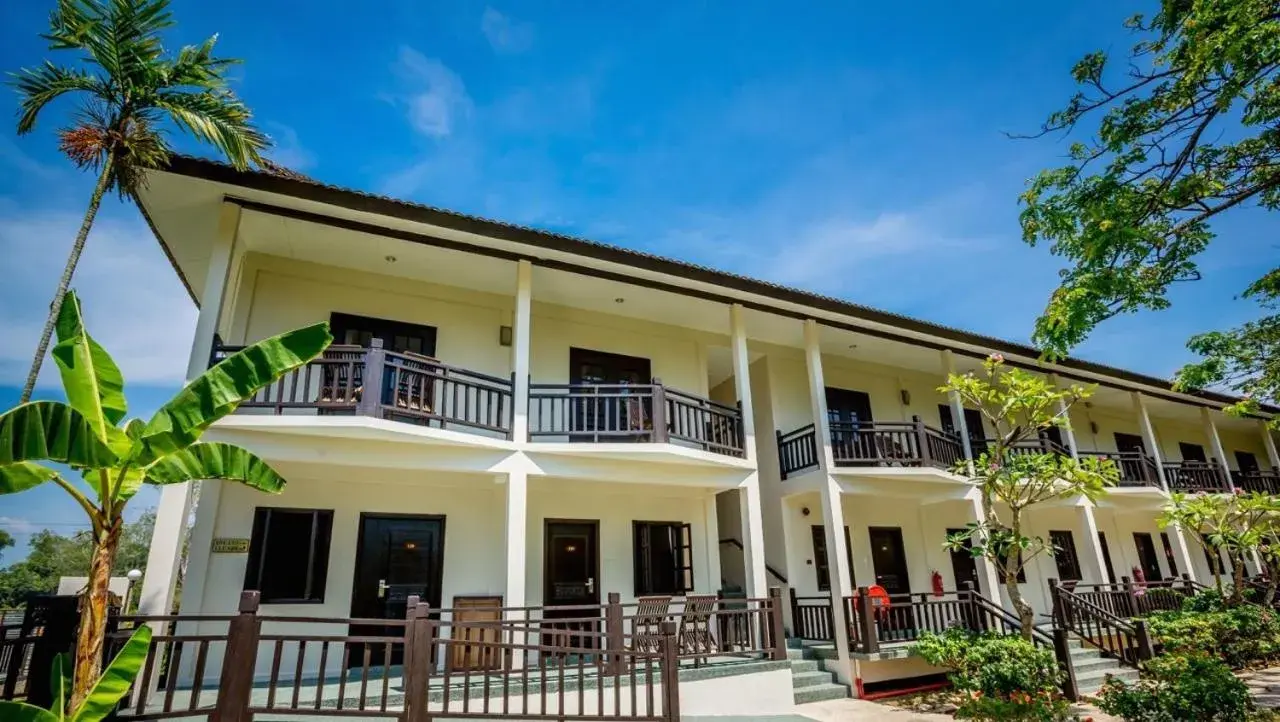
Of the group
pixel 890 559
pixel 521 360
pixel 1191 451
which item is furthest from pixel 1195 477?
pixel 521 360

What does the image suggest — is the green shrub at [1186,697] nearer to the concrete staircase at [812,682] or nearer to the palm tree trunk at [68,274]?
the concrete staircase at [812,682]

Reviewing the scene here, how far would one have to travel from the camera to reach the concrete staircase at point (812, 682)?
9.48 metres

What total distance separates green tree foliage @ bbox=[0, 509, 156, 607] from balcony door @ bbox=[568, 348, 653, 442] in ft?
139

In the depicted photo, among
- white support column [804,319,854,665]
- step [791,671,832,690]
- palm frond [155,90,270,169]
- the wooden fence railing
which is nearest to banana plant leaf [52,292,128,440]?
the wooden fence railing

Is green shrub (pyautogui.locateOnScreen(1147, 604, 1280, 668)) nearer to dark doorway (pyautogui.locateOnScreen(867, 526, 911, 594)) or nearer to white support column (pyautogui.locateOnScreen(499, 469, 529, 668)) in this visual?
dark doorway (pyautogui.locateOnScreen(867, 526, 911, 594))

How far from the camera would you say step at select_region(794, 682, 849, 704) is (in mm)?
9398

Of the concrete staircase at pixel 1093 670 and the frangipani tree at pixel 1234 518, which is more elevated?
the frangipani tree at pixel 1234 518

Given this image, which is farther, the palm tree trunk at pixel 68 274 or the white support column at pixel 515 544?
the white support column at pixel 515 544

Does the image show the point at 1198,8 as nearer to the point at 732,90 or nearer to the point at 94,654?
the point at 732,90

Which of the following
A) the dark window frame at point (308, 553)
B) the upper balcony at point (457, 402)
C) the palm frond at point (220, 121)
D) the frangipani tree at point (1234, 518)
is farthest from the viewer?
the frangipani tree at point (1234, 518)

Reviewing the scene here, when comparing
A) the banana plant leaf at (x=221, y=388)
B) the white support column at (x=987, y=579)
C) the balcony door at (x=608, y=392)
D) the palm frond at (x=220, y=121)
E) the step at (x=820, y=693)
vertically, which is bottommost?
the step at (x=820, y=693)

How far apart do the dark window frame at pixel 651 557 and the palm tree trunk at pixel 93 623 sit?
303 inches

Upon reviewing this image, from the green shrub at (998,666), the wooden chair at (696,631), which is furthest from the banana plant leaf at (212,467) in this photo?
the green shrub at (998,666)

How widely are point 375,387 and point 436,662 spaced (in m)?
3.82
